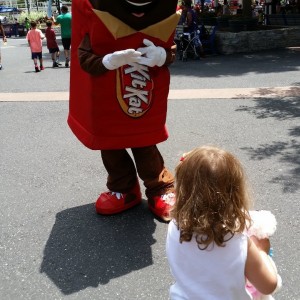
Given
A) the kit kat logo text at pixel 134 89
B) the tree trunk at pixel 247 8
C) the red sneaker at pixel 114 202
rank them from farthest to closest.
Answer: the tree trunk at pixel 247 8
the red sneaker at pixel 114 202
the kit kat logo text at pixel 134 89

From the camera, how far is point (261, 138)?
505 centimetres

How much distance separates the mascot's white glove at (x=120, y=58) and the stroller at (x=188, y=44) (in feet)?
29.8

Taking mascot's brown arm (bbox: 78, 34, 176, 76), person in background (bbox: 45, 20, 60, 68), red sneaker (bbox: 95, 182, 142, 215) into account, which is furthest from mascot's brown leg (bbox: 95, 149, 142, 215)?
person in background (bbox: 45, 20, 60, 68)

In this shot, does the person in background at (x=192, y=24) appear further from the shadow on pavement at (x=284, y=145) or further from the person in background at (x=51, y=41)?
the shadow on pavement at (x=284, y=145)

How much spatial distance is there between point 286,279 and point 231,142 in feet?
8.33

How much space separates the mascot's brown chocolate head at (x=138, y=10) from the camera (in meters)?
2.72

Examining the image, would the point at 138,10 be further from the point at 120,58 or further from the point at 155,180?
the point at 155,180

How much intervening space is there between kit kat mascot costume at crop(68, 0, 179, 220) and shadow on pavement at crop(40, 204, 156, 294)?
0.47 ft

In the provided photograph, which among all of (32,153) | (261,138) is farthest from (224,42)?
(32,153)

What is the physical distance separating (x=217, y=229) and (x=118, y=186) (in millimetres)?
1928

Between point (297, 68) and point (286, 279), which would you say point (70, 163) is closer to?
point (286, 279)

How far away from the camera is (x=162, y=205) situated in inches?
126

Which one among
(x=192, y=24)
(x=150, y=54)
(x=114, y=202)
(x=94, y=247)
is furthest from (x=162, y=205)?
(x=192, y=24)

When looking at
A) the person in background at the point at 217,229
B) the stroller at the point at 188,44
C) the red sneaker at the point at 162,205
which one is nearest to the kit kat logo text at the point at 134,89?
the red sneaker at the point at 162,205
